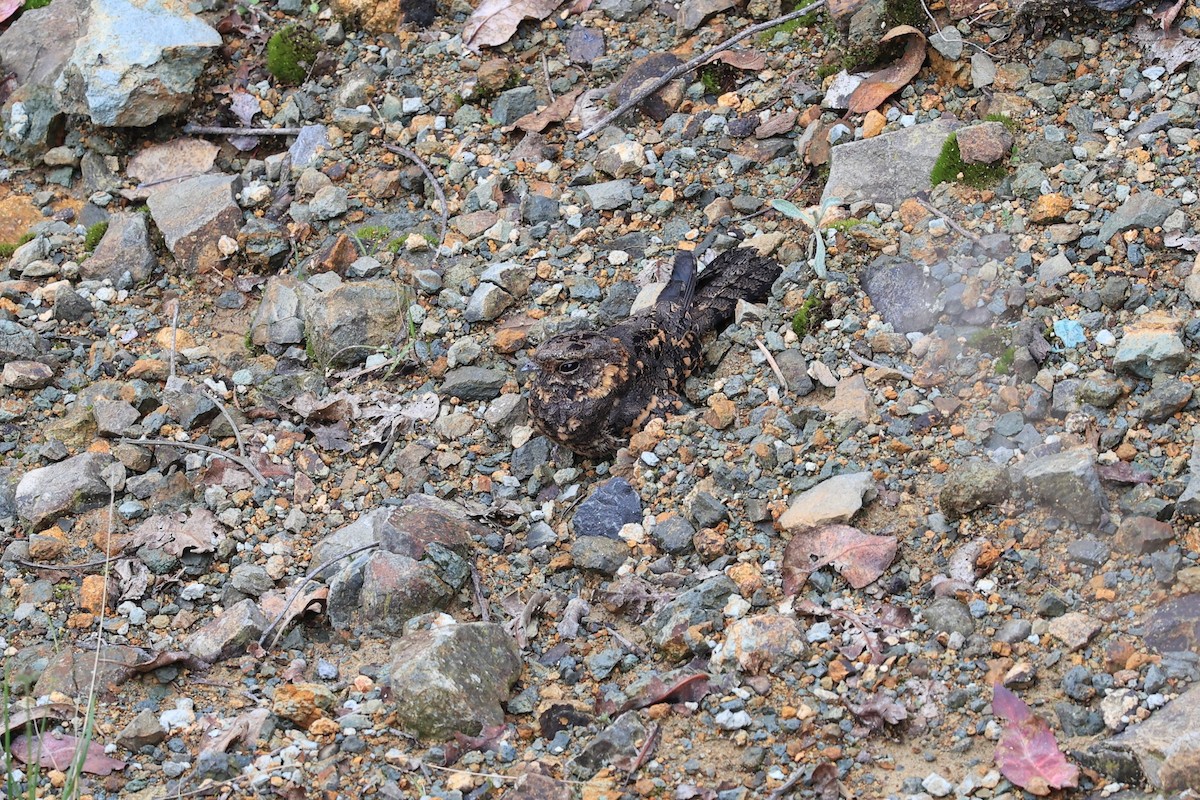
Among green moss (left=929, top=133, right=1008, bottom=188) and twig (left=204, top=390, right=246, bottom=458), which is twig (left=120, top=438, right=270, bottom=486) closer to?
twig (left=204, top=390, right=246, bottom=458)

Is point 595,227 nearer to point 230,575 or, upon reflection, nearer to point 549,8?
point 549,8

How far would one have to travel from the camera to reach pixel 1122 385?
12.9 feet

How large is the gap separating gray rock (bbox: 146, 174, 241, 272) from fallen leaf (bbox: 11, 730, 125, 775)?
289cm

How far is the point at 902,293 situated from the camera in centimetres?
462

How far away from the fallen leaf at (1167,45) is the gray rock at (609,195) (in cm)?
224

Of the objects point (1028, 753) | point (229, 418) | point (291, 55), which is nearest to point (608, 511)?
point (1028, 753)

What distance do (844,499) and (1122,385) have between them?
3.17ft

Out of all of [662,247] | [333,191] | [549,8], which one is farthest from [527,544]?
[549,8]

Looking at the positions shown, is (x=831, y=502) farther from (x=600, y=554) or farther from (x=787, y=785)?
(x=787, y=785)

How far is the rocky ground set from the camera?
345 cm

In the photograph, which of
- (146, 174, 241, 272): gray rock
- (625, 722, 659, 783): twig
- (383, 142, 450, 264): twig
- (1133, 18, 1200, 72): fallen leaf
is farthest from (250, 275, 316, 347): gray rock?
(1133, 18, 1200, 72): fallen leaf

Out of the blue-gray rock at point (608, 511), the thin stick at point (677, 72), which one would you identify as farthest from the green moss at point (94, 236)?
the blue-gray rock at point (608, 511)

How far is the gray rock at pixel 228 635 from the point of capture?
4.02 metres

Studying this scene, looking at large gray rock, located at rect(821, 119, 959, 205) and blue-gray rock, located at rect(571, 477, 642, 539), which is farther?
large gray rock, located at rect(821, 119, 959, 205)
